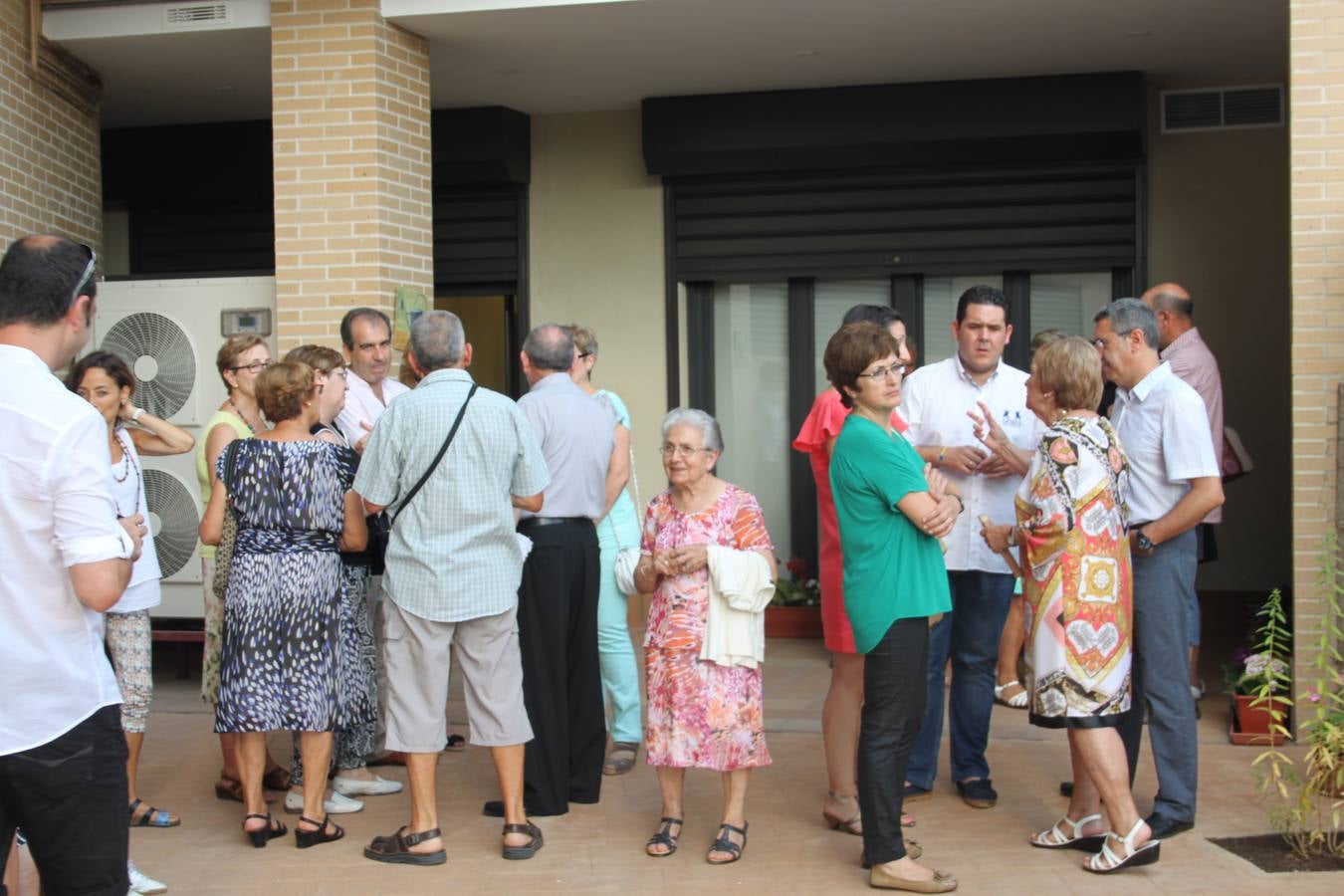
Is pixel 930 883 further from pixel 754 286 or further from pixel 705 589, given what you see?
pixel 754 286

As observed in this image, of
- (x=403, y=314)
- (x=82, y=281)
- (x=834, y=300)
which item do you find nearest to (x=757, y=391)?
(x=834, y=300)

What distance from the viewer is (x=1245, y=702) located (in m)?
6.41

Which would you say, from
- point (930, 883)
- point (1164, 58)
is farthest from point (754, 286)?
point (930, 883)

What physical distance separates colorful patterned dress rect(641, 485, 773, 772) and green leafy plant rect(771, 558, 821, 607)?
4.35 meters

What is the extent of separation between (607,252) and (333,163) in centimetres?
269

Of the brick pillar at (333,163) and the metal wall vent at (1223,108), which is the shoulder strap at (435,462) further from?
the metal wall vent at (1223,108)

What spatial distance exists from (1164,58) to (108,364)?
6262mm

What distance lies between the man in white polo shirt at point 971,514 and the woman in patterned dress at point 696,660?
0.87 meters

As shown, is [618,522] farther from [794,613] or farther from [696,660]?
[794,613]

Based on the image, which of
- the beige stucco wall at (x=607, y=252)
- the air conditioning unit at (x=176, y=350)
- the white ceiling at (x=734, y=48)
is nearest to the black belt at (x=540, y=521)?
the air conditioning unit at (x=176, y=350)

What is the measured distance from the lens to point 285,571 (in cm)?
507

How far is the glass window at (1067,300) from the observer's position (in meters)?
9.33

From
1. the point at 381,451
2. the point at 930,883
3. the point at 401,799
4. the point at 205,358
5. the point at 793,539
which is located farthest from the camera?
the point at 793,539

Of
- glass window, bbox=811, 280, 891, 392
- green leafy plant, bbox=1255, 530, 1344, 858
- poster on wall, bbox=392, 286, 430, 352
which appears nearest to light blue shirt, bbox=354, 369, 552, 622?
poster on wall, bbox=392, 286, 430, 352
